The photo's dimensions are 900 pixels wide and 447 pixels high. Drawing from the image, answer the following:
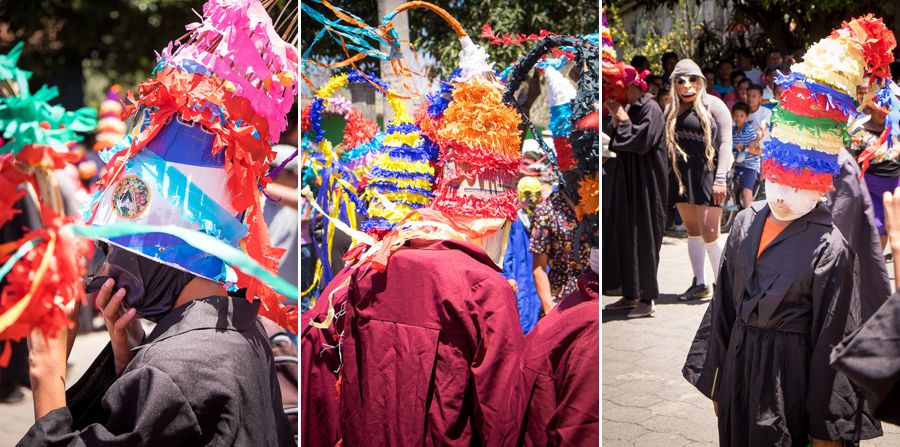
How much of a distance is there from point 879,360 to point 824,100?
3.90 feet

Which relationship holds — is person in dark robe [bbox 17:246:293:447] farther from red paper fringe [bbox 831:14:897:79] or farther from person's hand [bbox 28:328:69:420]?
red paper fringe [bbox 831:14:897:79]

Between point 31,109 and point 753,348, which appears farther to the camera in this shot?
point 753,348

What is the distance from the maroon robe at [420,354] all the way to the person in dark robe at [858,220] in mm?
1754

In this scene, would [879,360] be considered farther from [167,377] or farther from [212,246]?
[167,377]

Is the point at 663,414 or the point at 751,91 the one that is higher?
the point at 751,91

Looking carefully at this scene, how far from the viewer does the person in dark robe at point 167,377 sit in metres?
1.99

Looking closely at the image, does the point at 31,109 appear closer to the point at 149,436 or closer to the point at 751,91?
the point at 149,436

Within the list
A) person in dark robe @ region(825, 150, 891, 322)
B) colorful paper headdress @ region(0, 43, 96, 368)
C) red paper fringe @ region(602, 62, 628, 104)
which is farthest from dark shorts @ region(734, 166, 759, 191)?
colorful paper headdress @ region(0, 43, 96, 368)

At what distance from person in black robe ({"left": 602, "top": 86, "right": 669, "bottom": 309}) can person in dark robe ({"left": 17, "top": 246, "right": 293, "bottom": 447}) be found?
415 cm

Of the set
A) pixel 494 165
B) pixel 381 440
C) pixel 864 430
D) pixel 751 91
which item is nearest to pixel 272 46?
pixel 494 165

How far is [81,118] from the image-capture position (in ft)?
6.36

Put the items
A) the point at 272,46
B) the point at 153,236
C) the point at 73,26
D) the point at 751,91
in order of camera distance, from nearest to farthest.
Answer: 1. the point at 153,236
2. the point at 272,46
3. the point at 751,91
4. the point at 73,26

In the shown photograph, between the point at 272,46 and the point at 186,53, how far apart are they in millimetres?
230

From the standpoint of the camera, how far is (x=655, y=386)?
5.10 metres
